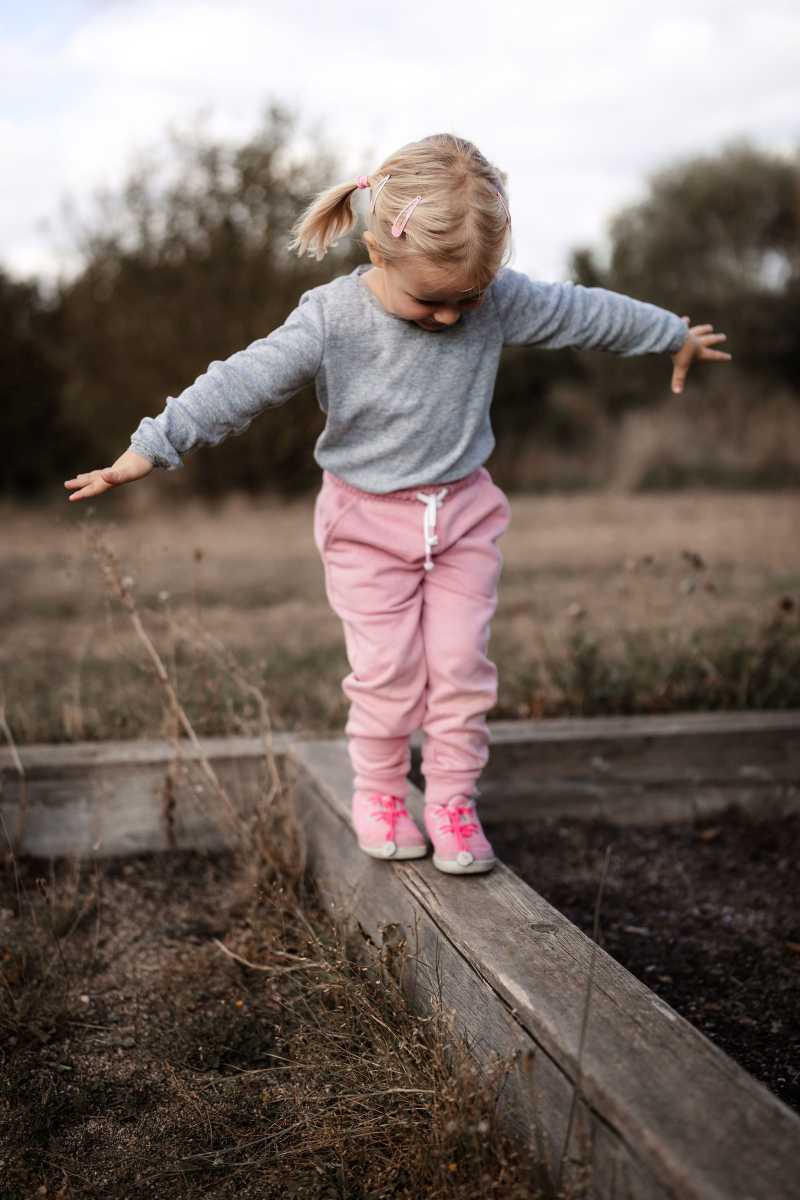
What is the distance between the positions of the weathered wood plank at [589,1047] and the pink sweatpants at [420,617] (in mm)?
257

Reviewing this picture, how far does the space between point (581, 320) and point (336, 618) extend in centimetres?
296

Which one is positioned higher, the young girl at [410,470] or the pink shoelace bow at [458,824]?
the young girl at [410,470]

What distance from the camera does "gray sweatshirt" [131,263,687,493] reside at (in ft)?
7.53

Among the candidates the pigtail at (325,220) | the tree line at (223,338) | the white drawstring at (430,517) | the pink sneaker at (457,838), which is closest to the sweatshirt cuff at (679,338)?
the white drawstring at (430,517)

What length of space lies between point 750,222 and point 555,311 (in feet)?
64.5

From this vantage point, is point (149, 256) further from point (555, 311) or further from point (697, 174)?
point (697, 174)

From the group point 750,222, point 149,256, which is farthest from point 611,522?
point 750,222

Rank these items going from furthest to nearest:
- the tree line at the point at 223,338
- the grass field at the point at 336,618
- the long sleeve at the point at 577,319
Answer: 1. the tree line at the point at 223,338
2. the grass field at the point at 336,618
3. the long sleeve at the point at 577,319

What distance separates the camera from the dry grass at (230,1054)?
176 cm

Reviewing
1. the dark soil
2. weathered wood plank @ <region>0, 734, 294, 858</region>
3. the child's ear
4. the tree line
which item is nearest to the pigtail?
the child's ear

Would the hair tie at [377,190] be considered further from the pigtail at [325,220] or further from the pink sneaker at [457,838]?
the pink sneaker at [457,838]

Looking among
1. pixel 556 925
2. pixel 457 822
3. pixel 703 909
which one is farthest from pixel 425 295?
pixel 703 909

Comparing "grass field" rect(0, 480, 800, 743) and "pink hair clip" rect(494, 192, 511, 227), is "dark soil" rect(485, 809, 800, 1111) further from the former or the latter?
"pink hair clip" rect(494, 192, 511, 227)

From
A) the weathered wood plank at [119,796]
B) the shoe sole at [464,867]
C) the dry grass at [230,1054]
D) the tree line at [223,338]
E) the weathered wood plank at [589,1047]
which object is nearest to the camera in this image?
the weathered wood plank at [589,1047]
